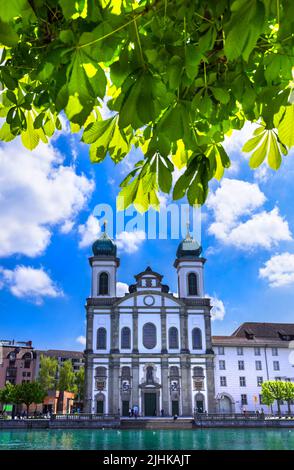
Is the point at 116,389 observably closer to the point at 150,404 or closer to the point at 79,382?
the point at 150,404

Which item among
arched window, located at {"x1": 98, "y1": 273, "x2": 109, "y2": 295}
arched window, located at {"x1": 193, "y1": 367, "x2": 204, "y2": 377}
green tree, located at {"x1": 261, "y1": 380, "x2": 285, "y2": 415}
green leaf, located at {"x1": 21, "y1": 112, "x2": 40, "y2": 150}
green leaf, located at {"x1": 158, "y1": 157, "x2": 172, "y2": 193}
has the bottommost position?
green leaf, located at {"x1": 158, "y1": 157, "x2": 172, "y2": 193}

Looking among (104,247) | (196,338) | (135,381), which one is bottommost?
(135,381)

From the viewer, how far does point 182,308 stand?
160 ft

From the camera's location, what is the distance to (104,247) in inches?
2035

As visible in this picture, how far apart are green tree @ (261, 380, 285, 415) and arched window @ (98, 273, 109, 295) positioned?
1855 cm

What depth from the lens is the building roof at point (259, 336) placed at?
4928 centimetres

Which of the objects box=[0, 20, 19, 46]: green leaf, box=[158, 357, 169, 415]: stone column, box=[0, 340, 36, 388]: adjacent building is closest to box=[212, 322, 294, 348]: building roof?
box=[158, 357, 169, 415]: stone column

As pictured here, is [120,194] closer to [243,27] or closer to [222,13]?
[222,13]

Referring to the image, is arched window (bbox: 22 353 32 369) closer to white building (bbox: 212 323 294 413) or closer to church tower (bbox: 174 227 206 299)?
church tower (bbox: 174 227 206 299)

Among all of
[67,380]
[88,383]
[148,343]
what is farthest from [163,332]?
[67,380]

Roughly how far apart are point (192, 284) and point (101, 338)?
1128 cm

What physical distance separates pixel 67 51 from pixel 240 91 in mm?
712

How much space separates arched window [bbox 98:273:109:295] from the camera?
4947 centimetres

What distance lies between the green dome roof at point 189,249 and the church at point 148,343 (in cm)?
13
